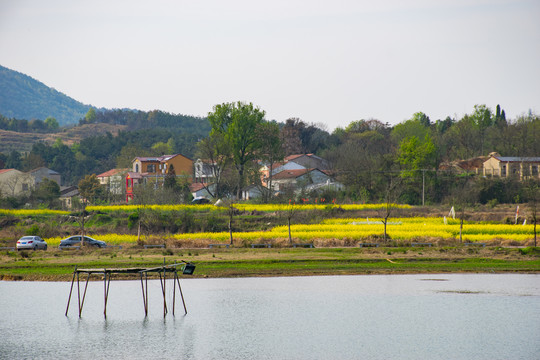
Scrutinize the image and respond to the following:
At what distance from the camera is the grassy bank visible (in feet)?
159

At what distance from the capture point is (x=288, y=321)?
109 feet

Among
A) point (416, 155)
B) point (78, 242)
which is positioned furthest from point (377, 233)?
point (416, 155)

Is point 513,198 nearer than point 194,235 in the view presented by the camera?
No

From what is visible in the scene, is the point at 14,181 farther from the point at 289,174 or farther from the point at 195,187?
the point at 289,174

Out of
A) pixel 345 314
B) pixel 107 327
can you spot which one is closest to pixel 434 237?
pixel 345 314

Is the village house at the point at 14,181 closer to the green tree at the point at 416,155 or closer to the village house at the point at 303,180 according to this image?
the village house at the point at 303,180

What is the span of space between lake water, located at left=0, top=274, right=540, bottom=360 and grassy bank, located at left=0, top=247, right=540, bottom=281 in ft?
9.46

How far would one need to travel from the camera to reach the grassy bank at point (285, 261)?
159 feet

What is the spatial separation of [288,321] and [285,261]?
19169mm

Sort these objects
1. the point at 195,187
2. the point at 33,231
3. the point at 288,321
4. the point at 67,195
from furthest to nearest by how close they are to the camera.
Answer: the point at 67,195 → the point at 195,187 → the point at 33,231 → the point at 288,321

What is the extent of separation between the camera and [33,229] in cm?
7512

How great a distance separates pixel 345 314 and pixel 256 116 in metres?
86.2

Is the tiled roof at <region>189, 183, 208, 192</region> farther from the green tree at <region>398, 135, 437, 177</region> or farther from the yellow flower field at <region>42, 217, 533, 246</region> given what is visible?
the yellow flower field at <region>42, 217, 533, 246</region>

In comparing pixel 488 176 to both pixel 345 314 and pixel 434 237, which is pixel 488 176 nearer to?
pixel 434 237
